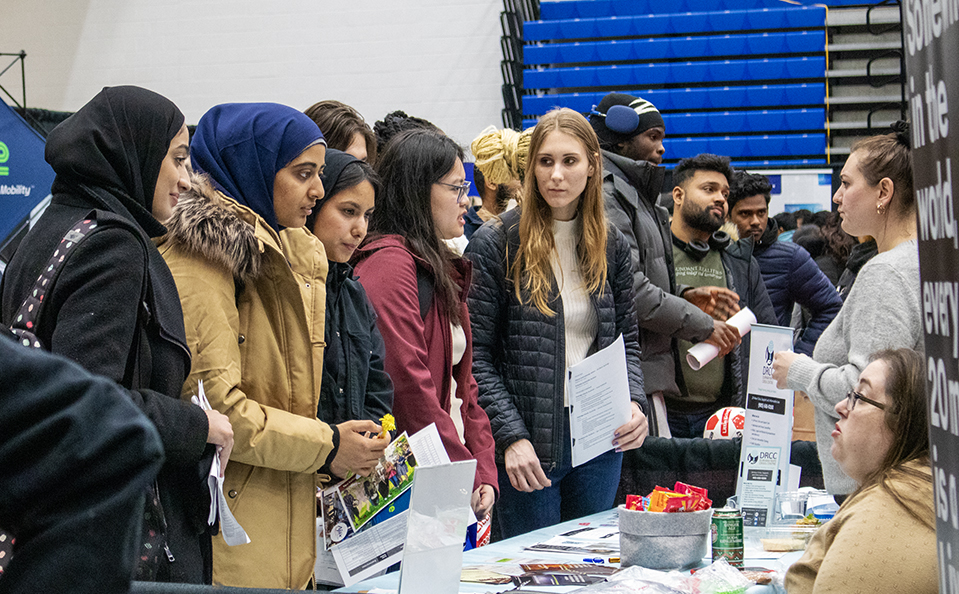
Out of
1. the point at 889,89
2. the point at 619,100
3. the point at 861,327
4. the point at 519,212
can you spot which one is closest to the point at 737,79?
the point at 889,89

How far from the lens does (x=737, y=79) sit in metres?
7.55

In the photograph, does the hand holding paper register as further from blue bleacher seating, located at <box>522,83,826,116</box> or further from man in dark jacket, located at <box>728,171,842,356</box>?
blue bleacher seating, located at <box>522,83,826,116</box>

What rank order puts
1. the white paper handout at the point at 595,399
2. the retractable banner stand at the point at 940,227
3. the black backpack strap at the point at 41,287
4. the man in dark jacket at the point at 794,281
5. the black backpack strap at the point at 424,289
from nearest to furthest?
the retractable banner stand at the point at 940,227
the black backpack strap at the point at 41,287
the black backpack strap at the point at 424,289
the white paper handout at the point at 595,399
the man in dark jacket at the point at 794,281

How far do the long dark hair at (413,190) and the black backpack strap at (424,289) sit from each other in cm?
5

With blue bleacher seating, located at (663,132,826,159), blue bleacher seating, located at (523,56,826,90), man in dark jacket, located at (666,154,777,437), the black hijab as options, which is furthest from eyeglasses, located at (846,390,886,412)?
blue bleacher seating, located at (523,56,826,90)

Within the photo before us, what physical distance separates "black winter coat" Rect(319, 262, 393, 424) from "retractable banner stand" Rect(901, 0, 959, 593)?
1.25 meters

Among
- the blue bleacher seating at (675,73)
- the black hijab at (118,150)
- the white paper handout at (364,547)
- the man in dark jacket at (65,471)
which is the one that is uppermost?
the blue bleacher seating at (675,73)

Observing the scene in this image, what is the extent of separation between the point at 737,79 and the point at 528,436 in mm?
6027

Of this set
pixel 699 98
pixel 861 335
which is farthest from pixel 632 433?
pixel 699 98

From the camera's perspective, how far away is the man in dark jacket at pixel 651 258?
282cm

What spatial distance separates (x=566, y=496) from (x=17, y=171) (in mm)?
4794

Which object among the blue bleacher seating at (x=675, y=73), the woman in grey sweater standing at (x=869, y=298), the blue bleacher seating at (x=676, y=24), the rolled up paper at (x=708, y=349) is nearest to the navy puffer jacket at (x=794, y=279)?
the rolled up paper at (x=708, y=349)

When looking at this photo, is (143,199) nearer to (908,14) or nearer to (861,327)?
(908,14)

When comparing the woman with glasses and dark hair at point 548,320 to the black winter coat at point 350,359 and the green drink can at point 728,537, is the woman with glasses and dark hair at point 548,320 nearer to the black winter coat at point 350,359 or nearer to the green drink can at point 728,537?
the black winter coat at point 350,359
